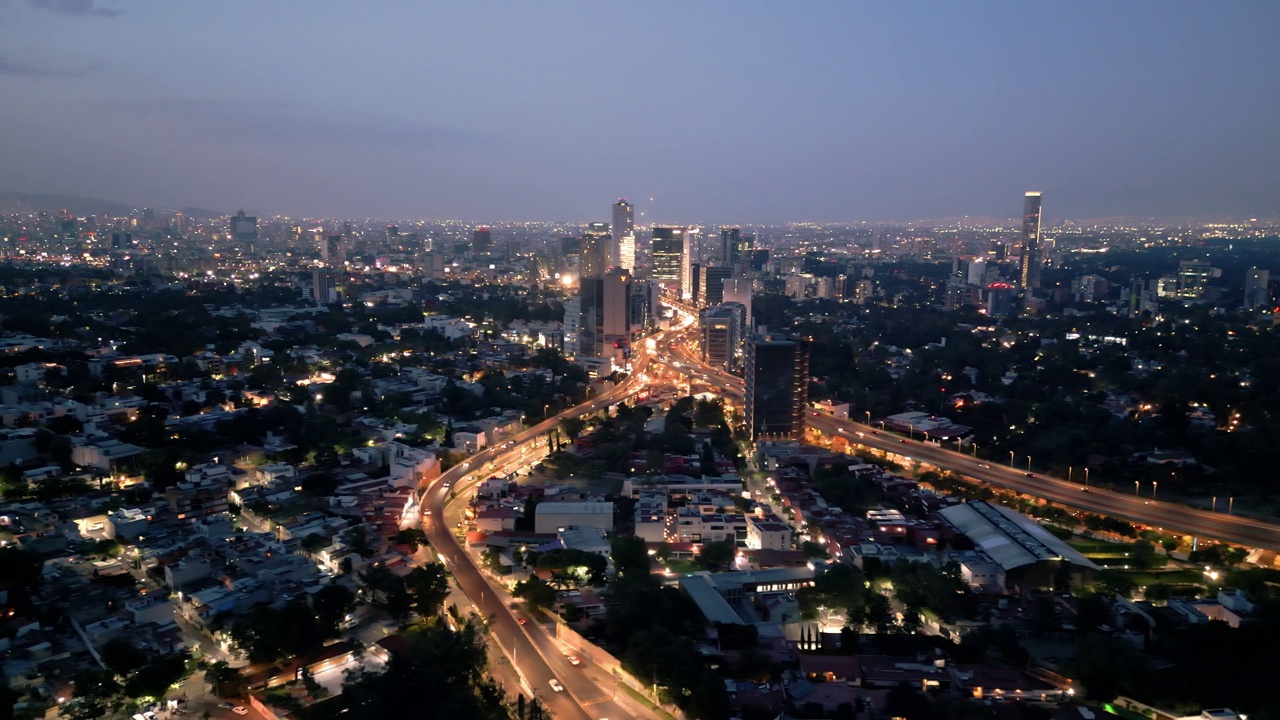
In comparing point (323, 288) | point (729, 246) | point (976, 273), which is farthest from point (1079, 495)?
point (729, 246)

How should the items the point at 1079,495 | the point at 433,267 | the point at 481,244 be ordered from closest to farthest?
the point at 1079,495 < the point at 433,267 < the point at 481,244

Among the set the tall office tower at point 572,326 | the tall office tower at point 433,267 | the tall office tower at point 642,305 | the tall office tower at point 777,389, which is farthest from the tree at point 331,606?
the tall office tower at point 433,267

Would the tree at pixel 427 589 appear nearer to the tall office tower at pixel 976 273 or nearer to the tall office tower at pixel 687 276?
the tall office tower at pixel 687 276

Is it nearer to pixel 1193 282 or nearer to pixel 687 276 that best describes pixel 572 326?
pixel 687 276

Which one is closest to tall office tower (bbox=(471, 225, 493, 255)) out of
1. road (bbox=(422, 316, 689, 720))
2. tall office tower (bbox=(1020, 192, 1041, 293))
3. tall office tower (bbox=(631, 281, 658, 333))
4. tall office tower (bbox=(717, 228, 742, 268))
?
tall office tower (bbox=(717, 228, 742, 268))

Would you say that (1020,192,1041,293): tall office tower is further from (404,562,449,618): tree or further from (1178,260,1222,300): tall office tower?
(404,562,449,618): tree

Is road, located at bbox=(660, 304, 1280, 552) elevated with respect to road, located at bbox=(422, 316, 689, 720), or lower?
elevated
